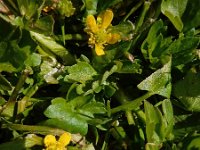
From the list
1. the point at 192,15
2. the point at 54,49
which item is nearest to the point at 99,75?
the point at 54,49

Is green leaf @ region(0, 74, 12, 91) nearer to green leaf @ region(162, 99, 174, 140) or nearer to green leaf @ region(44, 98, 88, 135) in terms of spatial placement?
green leaf @ region(44, 98, 88, 135)

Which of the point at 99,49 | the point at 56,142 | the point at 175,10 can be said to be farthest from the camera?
the point at 175,10

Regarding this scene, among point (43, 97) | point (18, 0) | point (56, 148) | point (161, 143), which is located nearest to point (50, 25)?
point (18, 0)

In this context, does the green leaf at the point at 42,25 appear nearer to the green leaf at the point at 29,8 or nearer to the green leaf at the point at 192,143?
the green leaf at the point at 29,8

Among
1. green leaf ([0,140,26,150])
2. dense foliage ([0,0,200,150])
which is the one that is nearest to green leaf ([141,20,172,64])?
dense foliage ([0,0,200,150])

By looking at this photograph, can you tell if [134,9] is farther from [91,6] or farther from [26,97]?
[26,97]

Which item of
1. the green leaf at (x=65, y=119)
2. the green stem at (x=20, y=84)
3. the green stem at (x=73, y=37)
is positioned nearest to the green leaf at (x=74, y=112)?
the green leaf at (x=65, y=119)

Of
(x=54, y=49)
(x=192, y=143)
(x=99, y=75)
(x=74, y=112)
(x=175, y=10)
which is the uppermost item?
(x=175, y=10)

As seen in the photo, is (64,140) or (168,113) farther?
(168,113)
